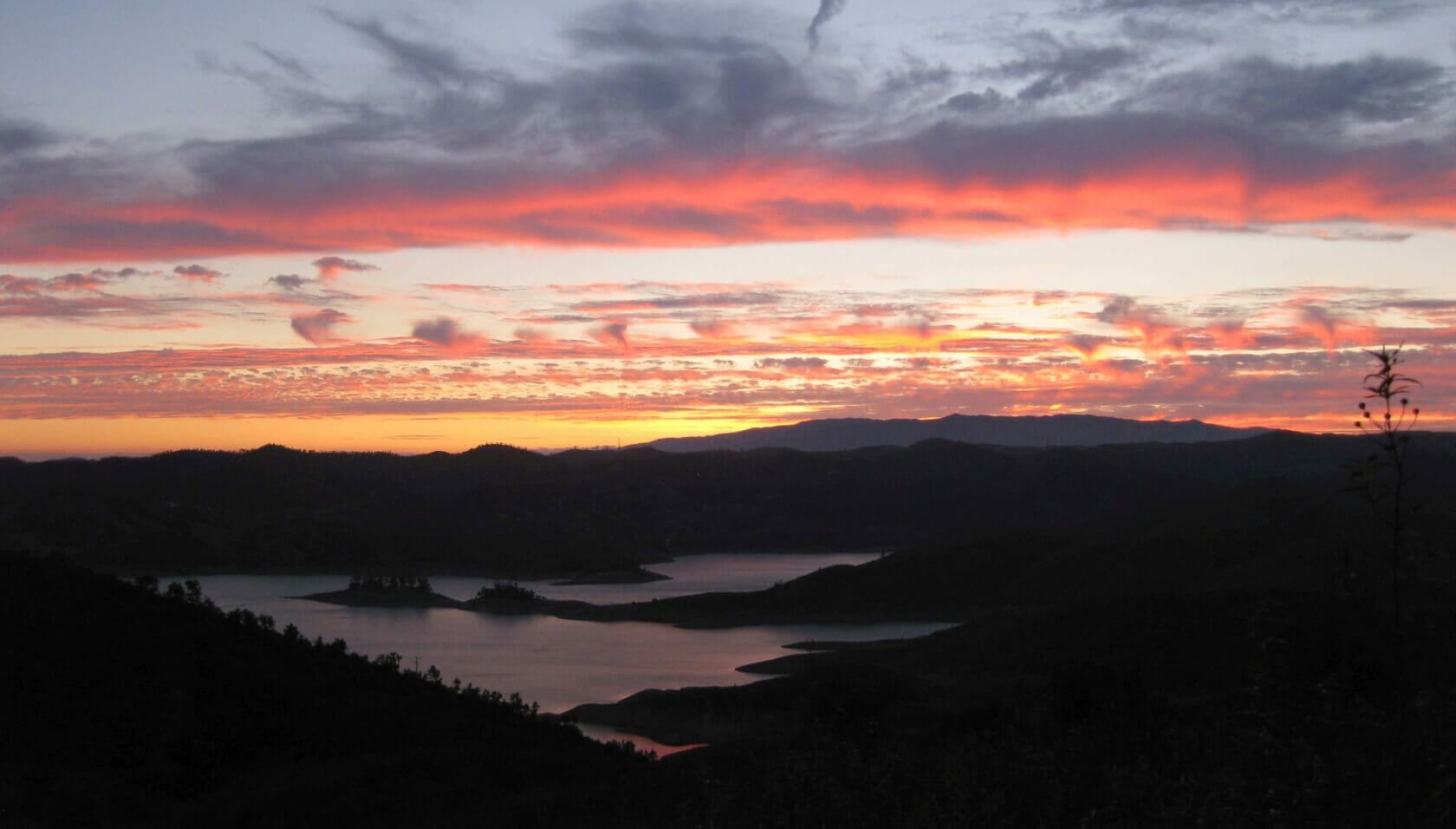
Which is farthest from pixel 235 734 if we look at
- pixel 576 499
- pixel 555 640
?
pixel 576 499

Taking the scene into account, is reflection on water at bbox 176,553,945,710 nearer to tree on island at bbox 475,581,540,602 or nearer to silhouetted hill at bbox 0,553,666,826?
tree on island at bbox 475,581,540,602

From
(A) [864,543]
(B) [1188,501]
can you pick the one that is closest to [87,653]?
(B) [1188,501]

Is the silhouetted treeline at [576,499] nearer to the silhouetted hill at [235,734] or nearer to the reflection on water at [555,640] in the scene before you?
the reflection on water at [555,640]

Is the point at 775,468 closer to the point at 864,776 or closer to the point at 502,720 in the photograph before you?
the point at 502,720

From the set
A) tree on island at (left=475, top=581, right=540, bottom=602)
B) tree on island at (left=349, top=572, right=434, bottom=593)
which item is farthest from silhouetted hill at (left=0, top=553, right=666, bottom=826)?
tree on island at (left=349, top=572, right=434, bottom=593)

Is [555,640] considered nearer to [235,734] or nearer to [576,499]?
[235,734]

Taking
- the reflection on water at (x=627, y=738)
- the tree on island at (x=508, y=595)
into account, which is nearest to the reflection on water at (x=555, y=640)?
the tree on island at (x=508, y=595)
